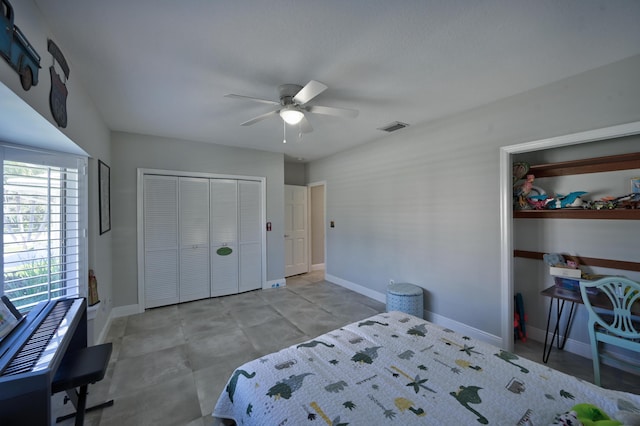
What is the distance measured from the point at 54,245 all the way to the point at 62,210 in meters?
0.31

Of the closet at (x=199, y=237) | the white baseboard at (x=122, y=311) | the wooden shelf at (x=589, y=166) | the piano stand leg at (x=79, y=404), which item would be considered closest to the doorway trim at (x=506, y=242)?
the wooden shelf at (x=589, y=166)

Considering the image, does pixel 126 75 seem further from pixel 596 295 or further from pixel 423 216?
pixel 596 295

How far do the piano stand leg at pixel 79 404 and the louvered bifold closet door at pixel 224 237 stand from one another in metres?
2.37

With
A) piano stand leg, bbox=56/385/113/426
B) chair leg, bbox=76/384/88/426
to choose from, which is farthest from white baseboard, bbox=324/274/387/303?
chair leg, bbox=76/384/88/426

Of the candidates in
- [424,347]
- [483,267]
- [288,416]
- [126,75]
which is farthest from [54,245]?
[483,267]

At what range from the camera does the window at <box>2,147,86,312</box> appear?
1721mm

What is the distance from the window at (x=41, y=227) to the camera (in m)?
1.72

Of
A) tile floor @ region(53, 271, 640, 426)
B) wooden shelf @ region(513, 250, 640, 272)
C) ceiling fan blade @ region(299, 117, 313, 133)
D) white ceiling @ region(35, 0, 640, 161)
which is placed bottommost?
tile floor @ region(53, 271, 640, 426)

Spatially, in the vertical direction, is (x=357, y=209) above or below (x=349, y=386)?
above

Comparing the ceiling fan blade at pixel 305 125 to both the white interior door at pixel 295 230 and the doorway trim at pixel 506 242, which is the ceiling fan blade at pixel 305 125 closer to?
the doorway trim at pixel 506 242

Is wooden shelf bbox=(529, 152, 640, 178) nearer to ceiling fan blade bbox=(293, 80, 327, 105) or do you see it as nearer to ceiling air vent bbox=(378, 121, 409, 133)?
ceiling air vent bbox=(378, 121, 409, 133)

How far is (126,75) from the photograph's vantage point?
6.93ft

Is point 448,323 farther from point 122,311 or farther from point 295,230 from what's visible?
point 122,311

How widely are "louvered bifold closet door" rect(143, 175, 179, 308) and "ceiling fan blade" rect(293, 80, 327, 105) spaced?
2.84 metres
